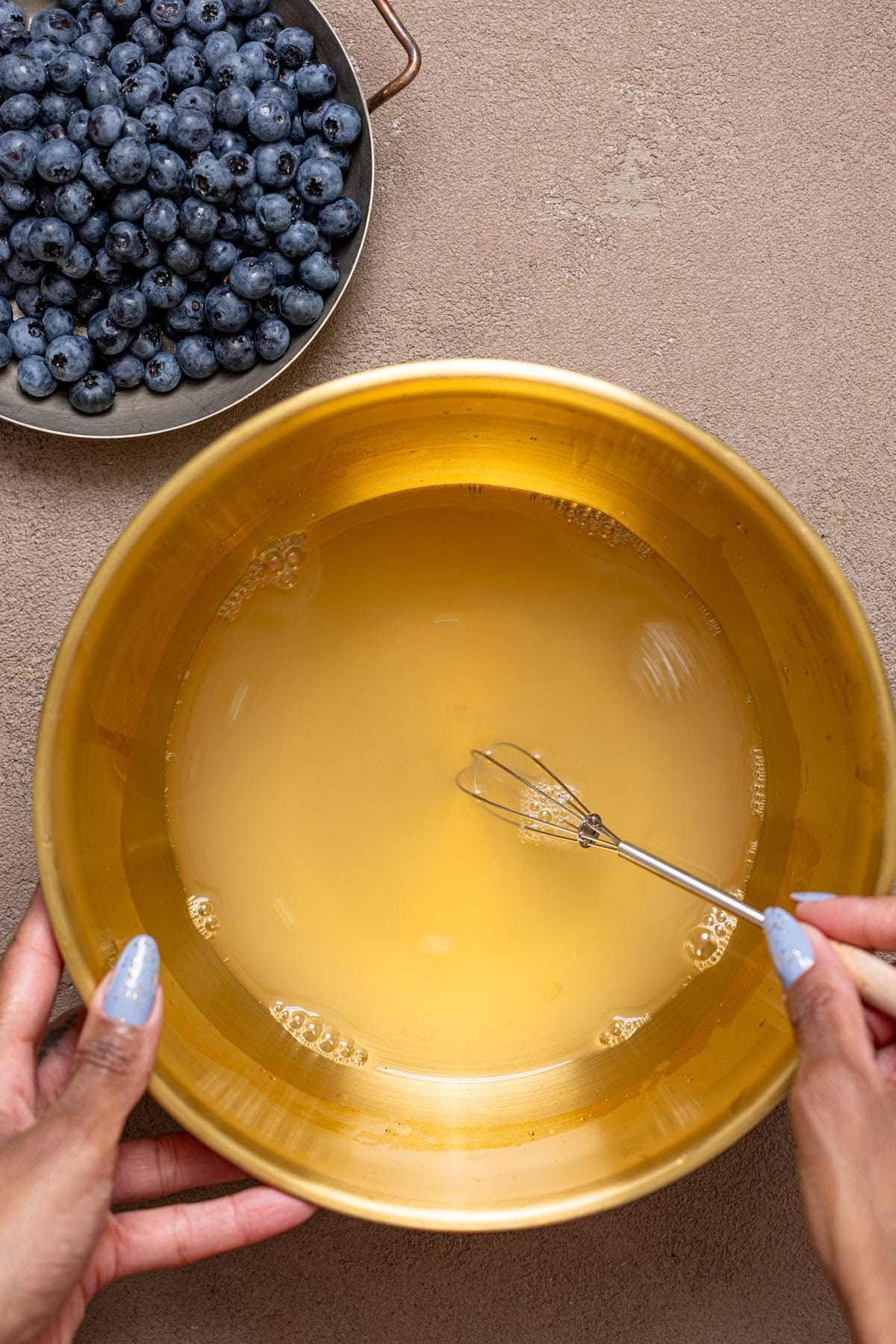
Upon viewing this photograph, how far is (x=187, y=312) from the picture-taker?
0.71m

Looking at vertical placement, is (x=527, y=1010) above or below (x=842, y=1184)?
below

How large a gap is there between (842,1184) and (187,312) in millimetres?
670

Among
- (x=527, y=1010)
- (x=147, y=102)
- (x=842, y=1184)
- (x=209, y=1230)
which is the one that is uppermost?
(x=147, y=102)

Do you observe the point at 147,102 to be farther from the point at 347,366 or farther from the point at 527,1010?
the point at 527,1010

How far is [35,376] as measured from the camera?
709 millimetres

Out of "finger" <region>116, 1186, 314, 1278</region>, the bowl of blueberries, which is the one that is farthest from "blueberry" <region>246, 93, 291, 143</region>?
"finger" <region>116, 1186, 314, 1278</region>

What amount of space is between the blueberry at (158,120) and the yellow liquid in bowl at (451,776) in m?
0.31

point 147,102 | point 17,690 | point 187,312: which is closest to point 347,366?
point 187,312

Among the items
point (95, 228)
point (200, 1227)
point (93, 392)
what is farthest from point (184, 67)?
point (200, 1227)

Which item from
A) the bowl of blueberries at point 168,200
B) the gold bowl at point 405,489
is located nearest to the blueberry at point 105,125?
the bowl of blueberries at point 168,200

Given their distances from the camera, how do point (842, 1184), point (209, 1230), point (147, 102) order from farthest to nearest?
point (147, 102) < point (209, 1230) < point (842, 1184)

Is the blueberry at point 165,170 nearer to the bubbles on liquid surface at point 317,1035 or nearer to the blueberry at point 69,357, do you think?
the blueberry at point 69,357

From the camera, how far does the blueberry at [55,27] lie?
698 millimetres

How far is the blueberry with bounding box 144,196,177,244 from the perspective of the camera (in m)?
0.68
